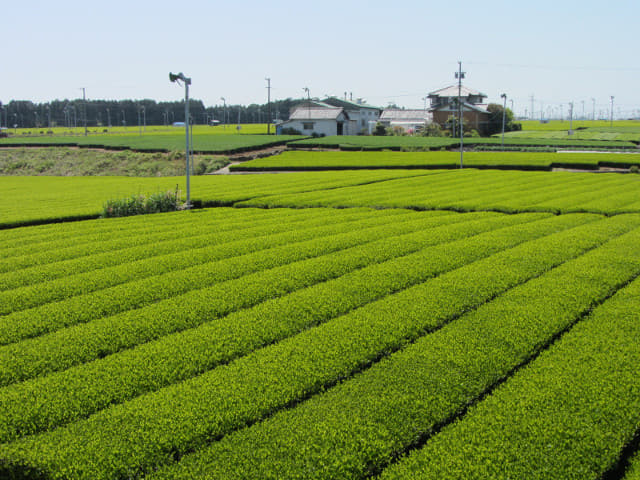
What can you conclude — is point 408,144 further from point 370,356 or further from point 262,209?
point 370,356

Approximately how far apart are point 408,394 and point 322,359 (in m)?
1.69

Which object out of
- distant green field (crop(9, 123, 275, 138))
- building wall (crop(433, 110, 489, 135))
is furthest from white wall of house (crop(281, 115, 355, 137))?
building wall (crop(433, 110, 489, 135))

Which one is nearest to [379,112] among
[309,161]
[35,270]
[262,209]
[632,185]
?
[309,161]

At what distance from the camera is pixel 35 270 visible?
47.8 ft

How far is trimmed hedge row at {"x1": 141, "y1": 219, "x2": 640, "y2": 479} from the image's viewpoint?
21.3 feet

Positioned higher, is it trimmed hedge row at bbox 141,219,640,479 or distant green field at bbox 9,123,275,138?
distant green field at bbox 9,123,275,138

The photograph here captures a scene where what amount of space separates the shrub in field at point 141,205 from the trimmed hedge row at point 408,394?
60.1ft

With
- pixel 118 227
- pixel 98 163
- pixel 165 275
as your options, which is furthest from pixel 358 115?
pixel 165 275

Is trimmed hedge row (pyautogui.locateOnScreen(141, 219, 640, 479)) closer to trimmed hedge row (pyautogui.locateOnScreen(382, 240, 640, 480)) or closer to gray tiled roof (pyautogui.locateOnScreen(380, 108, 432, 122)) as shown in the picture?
trimmed hedge row (pyautogui.locateOnScreen(382, 240, 640, 480))

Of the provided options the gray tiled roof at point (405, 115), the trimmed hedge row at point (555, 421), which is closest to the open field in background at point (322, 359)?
the trimmed hedge row at point (555, 421)

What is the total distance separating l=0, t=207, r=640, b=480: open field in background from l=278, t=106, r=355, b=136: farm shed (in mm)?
94544

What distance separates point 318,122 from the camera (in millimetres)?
109062

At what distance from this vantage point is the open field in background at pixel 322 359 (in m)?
6.64

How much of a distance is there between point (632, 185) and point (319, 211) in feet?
72.3
